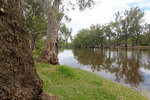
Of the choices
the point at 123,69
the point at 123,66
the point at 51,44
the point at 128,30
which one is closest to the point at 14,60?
the point at 51,44

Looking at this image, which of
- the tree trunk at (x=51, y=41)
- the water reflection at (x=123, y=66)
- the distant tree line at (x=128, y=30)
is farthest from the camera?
the distant tree line at (x=128, y=30)

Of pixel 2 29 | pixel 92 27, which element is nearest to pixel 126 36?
pixel 92 27

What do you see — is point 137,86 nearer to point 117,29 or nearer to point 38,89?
point 38,89

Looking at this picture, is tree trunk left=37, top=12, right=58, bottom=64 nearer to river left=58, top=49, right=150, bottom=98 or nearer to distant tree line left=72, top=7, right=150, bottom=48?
river left=58, top=49, right=150, bottom=98

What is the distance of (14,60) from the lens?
171 centimetres

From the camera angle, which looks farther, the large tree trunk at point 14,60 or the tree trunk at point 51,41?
the tree trunk at point 51,41

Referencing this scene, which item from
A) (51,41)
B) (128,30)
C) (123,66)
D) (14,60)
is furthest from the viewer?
(128,30)

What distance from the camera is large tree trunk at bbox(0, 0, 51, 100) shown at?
4.84 ft

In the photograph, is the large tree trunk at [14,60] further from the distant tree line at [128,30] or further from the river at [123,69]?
the distant tree line at [128,30]

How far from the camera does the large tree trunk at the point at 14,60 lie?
4.84ft

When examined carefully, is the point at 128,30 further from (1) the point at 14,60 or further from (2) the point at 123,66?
(1) the point at 14,60

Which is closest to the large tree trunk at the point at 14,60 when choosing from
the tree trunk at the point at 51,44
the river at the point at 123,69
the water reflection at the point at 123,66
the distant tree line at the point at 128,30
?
the tree trunk at the point at 51,44

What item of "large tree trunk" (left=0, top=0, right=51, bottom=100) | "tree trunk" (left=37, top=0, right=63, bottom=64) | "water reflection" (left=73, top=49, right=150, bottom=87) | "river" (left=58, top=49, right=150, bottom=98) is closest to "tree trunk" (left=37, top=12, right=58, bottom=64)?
"tree trunk" (left=37, top=0, right=63, bottom=64)

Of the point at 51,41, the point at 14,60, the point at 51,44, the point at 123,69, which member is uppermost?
the point at 51,41
